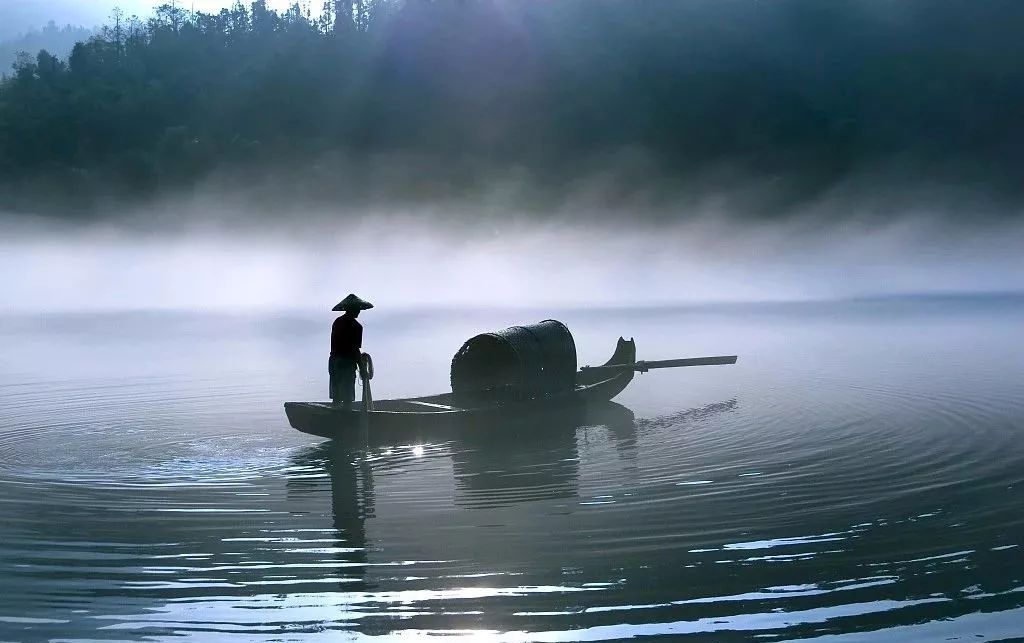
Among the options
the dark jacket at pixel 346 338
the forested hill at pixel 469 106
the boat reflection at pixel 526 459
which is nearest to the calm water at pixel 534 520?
the boat reflection at pixel 526 459

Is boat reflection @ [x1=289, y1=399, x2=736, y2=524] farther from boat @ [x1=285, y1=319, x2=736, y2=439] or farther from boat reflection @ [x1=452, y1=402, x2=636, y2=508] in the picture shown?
boat @ [x1=285, y1=319, x2=736, y2=439]

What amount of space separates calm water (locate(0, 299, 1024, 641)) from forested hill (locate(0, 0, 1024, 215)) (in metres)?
156

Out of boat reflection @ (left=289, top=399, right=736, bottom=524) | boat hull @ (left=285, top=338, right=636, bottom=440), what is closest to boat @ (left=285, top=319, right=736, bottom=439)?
boat hull @ (left=285, top=338, right=636, bottom=440)

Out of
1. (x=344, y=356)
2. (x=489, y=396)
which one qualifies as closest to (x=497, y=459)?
(x=344, y=356)

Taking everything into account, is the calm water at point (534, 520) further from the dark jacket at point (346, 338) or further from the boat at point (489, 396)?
the dark jacket at point (346, 338)

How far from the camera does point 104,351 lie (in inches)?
1783

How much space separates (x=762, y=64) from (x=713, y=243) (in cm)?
3570

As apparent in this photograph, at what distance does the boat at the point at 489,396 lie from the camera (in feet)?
62.3

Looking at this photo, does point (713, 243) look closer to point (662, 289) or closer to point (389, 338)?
point (662, 289)

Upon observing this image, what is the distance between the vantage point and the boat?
1900 cm

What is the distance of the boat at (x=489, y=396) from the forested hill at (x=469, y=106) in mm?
157041

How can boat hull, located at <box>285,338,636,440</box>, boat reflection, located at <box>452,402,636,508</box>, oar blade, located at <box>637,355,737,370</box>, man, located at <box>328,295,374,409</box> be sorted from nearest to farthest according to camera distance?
boat reflection, located at <box>452,402,636,508</box>
boat hull, located at <box>285,338,636,440</box>
man, located at <box>328,295,374,409</box>
oar blade, located at <box>637,355,737,370</box>

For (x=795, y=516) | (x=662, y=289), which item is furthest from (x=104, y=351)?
(x=662, y=289)

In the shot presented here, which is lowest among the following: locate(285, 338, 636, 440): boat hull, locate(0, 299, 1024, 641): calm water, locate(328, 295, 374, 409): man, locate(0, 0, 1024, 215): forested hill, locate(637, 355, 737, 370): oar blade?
locate(0, 299, 1024, 641): calm water
